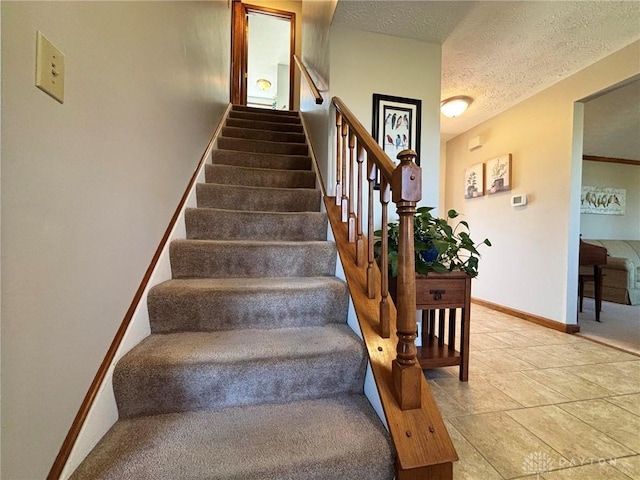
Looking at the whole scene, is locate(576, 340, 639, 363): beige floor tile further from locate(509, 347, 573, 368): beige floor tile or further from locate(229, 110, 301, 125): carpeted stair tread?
locate(229, 110, 301, 125): carpeted stair tread

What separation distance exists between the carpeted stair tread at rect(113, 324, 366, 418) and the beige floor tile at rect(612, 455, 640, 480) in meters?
1.02

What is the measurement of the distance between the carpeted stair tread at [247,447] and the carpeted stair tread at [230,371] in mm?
50

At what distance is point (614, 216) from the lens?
15.8 feet

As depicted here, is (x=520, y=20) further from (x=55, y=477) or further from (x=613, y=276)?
(x=613, y=276)

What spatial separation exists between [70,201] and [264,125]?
2842 mm

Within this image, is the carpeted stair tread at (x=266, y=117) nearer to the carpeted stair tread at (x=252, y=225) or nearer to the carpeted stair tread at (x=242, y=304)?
the carpeted stair tread at (x=252, y=225)

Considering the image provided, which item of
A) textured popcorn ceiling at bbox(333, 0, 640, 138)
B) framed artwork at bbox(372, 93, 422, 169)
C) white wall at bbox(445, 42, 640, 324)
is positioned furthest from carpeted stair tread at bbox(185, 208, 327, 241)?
white wall at bbox(445, 42, 640, 324)

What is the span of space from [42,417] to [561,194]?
375 cm

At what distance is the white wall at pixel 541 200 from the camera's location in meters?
2.68

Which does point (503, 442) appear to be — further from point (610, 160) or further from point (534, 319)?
point (610, 160)

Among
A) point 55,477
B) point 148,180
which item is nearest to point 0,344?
point 55,477

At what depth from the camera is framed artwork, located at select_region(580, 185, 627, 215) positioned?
471 cm

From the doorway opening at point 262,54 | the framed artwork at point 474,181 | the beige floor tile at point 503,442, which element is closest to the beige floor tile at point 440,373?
the beige floor tile at point 503,442

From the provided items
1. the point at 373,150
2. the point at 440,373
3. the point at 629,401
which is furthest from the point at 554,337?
the point at 373,150
